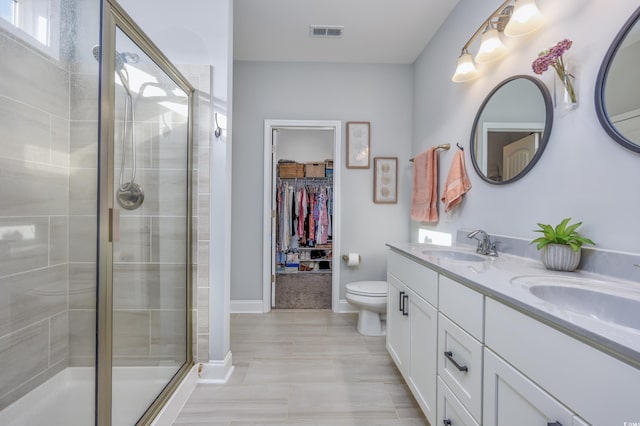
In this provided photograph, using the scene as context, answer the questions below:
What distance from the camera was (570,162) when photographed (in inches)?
46.0

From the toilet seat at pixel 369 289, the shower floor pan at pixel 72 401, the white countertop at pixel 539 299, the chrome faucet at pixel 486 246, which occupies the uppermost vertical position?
the chrome faucet at pixel 486 246

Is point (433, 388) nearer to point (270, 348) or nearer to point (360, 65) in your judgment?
point (270, 348)

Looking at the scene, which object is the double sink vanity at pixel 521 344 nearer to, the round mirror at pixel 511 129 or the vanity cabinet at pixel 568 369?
the vanity cabinet at pixel 568 369

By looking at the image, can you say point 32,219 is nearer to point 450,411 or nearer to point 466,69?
point 450,411

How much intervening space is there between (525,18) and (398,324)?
1.76 metres

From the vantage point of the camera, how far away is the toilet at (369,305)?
233cm

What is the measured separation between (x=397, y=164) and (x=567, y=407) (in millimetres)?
2548

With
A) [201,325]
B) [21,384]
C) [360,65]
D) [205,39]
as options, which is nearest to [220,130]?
[205,39]

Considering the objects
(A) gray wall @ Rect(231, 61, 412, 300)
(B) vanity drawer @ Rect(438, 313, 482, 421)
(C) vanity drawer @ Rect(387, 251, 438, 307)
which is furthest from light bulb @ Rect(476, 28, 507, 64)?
(B) vanity drawer @ Rect(438, 313, 482, 421)

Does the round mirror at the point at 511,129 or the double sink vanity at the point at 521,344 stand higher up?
the round mirror at the point at 511,129

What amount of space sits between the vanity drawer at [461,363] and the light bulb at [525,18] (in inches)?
55.8

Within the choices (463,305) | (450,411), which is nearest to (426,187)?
(463,305)

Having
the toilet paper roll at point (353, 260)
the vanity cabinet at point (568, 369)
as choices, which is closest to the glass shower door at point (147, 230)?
the vanity cabinet at point (568, 369)

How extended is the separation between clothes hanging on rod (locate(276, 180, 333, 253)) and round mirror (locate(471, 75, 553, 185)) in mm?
2863
